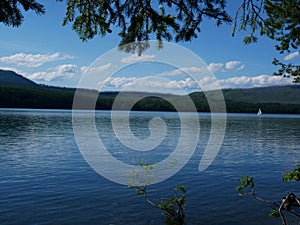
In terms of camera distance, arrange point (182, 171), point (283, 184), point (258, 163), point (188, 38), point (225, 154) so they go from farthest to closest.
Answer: point (225, 154)
point (258, 163)
point (182, 171)
point (283, 184)
point (188, 38)

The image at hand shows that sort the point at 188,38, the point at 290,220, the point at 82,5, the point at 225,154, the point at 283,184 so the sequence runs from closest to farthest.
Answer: the point at 82,5
the point at 188,38
the point at 290,220
the point at 283,184
the point at 225,154

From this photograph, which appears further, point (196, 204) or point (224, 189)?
point (224, 189)

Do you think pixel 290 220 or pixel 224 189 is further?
pixel 224 189

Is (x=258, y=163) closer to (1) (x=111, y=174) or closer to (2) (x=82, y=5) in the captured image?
(1) (x=111, y=174)

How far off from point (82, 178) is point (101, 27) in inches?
572

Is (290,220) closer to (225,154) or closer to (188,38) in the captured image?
(188,38)

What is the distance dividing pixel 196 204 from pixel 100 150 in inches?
901

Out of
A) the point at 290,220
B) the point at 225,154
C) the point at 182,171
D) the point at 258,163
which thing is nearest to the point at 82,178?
the point at 182,171

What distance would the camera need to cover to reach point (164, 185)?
19.3 meters

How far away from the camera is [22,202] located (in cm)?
1510

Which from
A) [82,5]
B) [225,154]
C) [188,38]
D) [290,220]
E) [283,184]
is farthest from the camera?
[225,154]

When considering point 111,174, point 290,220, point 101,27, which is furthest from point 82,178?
point 101,27

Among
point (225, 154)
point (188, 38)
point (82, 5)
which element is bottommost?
point (225, 154)

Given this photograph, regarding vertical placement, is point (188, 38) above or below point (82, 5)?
below
